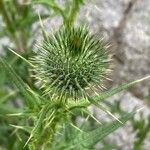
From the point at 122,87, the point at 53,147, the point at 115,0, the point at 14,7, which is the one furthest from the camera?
the point at 115,0

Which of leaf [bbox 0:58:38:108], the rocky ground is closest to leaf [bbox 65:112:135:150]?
leaf [bbox 0:58:38:108]

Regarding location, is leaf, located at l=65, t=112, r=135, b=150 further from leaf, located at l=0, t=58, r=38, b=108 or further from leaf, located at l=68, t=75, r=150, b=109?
leaf, located at l=0, t=58, r=38, b=108

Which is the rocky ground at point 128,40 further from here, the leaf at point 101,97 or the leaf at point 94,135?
the leaf at point 101,97

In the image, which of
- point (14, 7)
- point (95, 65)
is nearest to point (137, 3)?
point (14, 7)

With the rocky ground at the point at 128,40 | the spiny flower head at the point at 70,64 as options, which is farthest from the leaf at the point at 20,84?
the rocky ground at the point at 128,40

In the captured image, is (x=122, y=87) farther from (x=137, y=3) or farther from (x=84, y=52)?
(x=137, y=3)
